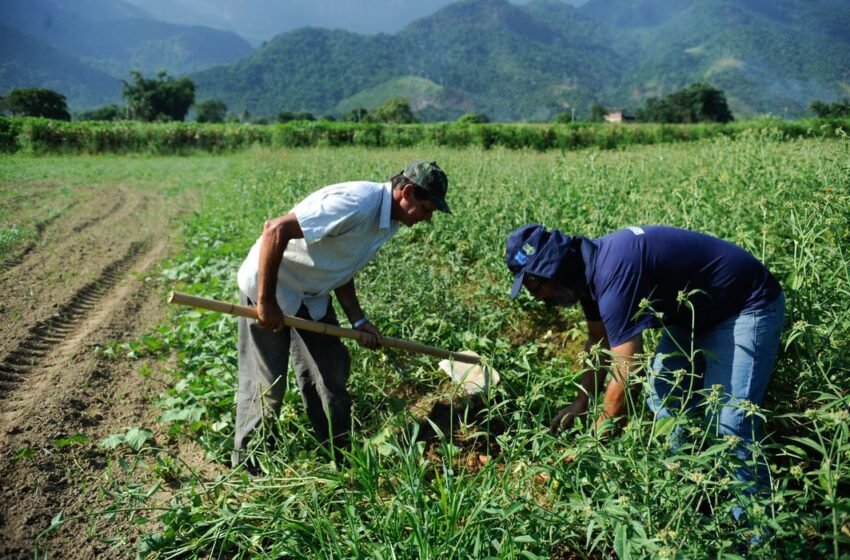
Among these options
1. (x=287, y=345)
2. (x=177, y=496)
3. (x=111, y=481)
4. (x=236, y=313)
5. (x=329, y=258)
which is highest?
(x=329, y=258)

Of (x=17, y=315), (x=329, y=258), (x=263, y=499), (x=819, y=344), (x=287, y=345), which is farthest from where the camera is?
(x=17, y=315)

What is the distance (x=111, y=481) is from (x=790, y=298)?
142 inches

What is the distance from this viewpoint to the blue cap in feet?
7.72

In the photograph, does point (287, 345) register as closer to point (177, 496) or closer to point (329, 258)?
A: point (329, 258)

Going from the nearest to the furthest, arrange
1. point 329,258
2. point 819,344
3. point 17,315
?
point 819,344, point 329,258, point 17,315

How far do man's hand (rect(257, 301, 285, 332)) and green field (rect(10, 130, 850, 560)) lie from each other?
51 cm

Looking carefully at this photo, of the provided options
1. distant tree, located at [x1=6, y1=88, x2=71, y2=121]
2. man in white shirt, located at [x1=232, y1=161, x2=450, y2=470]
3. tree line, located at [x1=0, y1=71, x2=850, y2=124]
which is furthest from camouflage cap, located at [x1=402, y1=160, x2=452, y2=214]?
distant tree, located at [x1=6, y1=88, x2=71, y2=121]

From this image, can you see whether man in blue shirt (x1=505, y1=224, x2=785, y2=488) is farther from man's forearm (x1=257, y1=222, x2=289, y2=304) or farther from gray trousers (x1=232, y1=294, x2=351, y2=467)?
gray trousers (x1=232, y1=294, x2=351, y2=467)

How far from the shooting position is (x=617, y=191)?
5.74 m

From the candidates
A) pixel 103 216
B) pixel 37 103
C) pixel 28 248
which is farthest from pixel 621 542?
pixel 37 103

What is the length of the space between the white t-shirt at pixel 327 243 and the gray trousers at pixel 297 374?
133 mm

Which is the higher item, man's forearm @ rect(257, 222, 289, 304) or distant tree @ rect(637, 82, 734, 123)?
distant tree @ rect(637, 82, 734, 123)

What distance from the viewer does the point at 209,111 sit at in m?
105

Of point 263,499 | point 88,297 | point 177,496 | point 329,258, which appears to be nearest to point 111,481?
point 177,496
